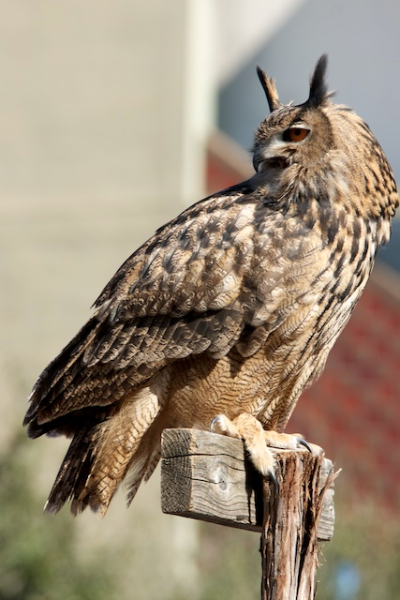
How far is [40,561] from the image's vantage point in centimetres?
806

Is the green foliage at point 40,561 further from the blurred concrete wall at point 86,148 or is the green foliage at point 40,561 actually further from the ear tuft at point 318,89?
the ear tuft at point 318,89

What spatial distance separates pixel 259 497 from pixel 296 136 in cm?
122

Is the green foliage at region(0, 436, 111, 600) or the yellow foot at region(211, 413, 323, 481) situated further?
the green foliage at region(0, 436, 111, 600)

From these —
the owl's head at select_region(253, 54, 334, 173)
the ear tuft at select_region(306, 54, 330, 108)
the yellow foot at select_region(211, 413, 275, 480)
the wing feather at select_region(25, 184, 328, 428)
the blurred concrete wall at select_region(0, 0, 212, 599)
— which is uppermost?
the blurred concrete wall at select_region(0, 0, 212, 599)

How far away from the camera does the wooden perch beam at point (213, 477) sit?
3197 millimetres

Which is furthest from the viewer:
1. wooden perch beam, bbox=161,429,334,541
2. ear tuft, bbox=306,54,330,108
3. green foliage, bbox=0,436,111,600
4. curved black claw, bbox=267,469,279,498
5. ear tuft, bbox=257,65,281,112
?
green foliage, bbox=0,436,111,600

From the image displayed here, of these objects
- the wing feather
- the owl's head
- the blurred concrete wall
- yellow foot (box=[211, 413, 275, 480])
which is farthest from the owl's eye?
the blurred concrete wall

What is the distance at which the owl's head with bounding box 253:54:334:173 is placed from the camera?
13.0 ft

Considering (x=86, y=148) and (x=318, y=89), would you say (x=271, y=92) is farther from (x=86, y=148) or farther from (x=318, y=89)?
(x=86, y=148)

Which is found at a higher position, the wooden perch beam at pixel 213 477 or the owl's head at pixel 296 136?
the owl's head at pixel 296 136

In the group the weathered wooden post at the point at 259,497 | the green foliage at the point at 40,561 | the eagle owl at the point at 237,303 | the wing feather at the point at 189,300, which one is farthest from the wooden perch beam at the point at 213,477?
the green foliage at the point at 40,561

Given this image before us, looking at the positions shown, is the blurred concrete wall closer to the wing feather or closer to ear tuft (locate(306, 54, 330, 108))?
the wing feather

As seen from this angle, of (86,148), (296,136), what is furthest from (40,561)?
(86,148)

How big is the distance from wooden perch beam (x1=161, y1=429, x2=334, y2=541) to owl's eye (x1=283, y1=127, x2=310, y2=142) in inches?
41.8
